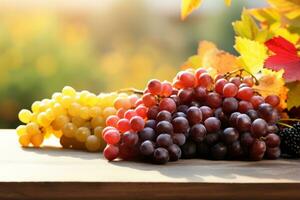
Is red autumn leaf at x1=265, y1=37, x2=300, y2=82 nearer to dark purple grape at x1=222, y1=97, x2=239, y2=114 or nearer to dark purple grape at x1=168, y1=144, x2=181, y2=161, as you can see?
dark purple grape at x1=222, y1=97, x2=239, y2=114

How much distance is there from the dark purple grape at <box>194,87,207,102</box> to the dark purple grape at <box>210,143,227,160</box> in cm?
9

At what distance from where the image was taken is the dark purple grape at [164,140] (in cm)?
95

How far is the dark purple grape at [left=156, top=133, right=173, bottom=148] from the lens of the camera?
3.13ft

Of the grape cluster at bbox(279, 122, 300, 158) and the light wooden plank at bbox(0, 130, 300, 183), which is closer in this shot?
the light wooden plank at bbox(0, 130, 300, 183)

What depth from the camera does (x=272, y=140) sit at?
1.00m

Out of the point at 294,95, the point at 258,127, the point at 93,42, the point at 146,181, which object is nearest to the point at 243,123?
the point at 258,127

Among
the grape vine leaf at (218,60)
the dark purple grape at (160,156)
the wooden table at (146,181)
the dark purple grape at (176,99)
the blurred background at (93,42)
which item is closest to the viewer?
the wooden table at (146,181)

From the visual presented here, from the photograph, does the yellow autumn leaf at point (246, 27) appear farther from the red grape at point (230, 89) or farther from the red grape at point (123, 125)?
the red grape at point (123, 125)

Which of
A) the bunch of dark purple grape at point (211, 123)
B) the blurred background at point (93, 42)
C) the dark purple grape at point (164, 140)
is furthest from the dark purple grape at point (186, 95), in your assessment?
the blurred background at point (93, 42)

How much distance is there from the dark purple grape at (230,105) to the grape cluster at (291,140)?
86 mm

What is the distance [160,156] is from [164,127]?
0.05m

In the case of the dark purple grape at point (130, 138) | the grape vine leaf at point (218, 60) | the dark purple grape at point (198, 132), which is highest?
the grape vine leaf at point (218, 60)

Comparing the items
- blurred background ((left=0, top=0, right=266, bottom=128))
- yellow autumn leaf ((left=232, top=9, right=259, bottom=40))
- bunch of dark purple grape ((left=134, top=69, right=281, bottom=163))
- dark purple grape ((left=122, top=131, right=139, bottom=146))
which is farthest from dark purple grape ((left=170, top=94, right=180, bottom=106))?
blurred background ((left=0, top=0, right=266, bottom=128))

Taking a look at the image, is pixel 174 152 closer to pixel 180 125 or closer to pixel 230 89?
pixel 180 125
